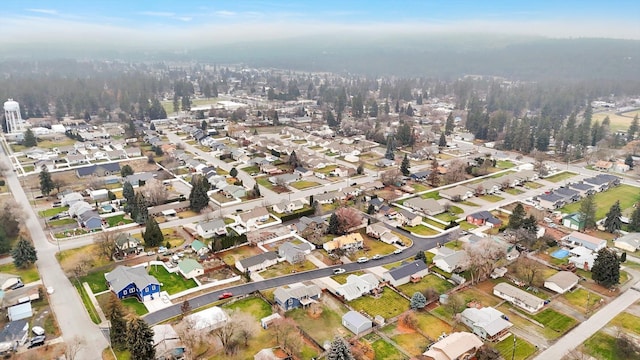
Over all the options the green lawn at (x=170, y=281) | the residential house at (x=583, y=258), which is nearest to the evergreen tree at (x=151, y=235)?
the green lawn at (x=170, y=281)

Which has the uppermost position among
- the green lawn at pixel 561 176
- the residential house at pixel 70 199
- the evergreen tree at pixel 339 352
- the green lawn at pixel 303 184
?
the evergreen tree at pixel 339 352

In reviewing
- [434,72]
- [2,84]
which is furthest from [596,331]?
[434,72]

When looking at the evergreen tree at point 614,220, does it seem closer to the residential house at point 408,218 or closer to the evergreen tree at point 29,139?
the residential house at point 408,218

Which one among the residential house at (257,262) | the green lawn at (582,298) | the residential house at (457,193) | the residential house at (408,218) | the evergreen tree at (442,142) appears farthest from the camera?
the evergreen tree at (442,142)

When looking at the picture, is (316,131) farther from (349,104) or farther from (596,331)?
(596,331)

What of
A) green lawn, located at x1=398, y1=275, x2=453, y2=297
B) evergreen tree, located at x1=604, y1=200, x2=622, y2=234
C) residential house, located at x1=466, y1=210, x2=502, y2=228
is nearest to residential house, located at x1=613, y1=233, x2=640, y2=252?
evergreen tree, located at x1=604, y1=200, x2=622, y2=234

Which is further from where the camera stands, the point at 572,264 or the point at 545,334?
the point at 572,264
